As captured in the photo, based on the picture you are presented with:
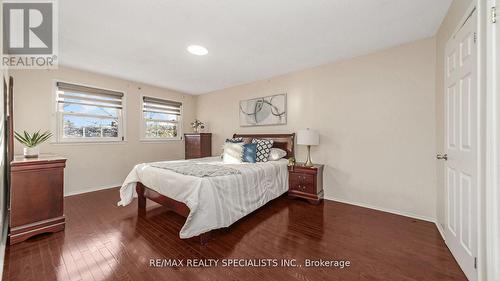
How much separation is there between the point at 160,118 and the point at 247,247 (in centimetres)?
413

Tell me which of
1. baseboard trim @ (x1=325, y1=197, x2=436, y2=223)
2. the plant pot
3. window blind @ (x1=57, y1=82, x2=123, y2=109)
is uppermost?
window blind @ (x1=57, y1=82, x2=123, y2=109)

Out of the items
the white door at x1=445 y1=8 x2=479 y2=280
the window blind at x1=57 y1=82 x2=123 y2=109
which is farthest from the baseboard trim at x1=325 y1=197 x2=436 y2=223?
the window blind at x1=57 y1=82 x2=123 y2=109

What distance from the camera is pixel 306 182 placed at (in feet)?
10.4

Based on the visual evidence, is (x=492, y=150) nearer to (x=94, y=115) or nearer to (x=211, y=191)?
(x=211, y=191)

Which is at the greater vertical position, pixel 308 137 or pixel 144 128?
pixel 144 128

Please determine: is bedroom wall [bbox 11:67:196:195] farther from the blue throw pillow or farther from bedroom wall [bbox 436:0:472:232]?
bedroom wall [bbox 436:0:472:232]

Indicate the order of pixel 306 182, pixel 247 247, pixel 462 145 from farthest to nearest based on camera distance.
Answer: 1. pixel 306 182
2. pixel 247 247
3. pixel 462 145

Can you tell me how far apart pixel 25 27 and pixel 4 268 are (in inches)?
96.6

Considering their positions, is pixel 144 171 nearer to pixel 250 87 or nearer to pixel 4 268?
pixel 4 268

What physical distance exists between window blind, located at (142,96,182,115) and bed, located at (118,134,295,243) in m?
2.33

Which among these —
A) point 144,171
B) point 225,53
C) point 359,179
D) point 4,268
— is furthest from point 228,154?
point 4,268

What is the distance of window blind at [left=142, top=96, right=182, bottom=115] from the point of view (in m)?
4.57

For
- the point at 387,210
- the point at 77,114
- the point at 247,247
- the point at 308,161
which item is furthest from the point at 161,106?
the point at 387,210

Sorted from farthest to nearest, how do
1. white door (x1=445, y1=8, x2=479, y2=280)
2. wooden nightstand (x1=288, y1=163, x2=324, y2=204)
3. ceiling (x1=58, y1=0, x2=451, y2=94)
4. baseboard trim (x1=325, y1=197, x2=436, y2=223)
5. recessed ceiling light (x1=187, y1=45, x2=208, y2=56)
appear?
wooden nightstand (x1=288, y1=163, x2=324, y2=204), recessed ceiling light (x1=187, y1=45, x2=208, y2=56), baseboard trim (x1=325, y1=197, x2=436, y2=223), ceiling (x1=58, y1=0, x2=451, y2=94), white door (x1=445, y1=8, x2=479, y2=280)
